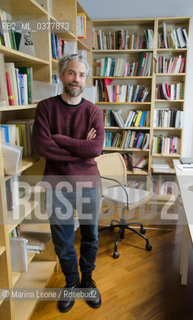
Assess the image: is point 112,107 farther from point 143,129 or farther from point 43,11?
point 43,11

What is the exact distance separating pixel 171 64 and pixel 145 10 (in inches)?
31.6

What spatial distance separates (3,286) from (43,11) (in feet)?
5.77

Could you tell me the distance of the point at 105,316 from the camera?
1.85 meters

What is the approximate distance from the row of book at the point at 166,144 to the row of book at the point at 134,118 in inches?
10.4

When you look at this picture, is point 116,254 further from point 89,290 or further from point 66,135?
point 66,135

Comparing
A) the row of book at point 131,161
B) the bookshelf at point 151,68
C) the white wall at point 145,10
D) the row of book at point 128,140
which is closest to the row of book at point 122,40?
the bookshelf at point 151,68

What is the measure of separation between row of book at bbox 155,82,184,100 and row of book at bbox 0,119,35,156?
222 centimetres

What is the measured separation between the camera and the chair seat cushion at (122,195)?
8.53 feet

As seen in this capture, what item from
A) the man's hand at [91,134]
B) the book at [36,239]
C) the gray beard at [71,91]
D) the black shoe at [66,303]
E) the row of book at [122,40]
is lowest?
the black shoe at [66,303]

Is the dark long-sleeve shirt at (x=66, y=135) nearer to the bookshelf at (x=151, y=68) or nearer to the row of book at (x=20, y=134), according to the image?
the row of book at (x=20, y=134)

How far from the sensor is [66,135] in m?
1.79

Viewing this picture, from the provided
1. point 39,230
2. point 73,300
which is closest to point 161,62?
point 39,230

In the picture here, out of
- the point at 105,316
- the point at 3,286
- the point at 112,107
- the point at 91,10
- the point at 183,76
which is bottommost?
the point at 105,316

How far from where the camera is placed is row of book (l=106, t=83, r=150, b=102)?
360 centimetres
